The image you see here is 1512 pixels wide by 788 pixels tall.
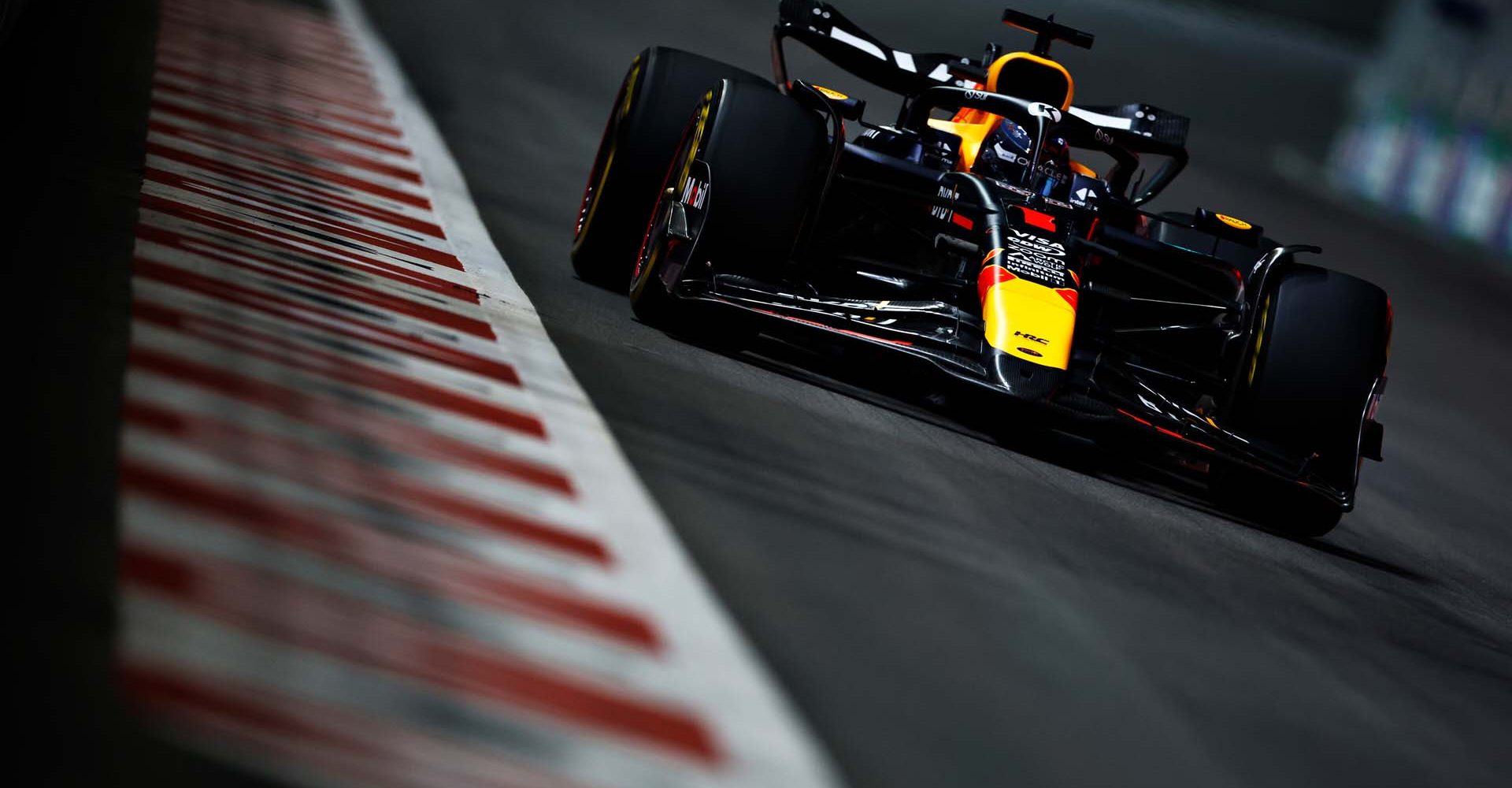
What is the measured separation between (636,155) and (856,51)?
1.23m

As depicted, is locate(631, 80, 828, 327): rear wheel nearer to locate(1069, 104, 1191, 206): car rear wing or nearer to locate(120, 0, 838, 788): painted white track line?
locate(120, 0, 838, 788): painted white track line

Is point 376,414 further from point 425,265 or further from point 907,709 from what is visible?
point 425,265

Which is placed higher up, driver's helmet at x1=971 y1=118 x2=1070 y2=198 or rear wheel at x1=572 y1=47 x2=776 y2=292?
driver's helmet at x1=971 y1=118 x2=1070 y2=198

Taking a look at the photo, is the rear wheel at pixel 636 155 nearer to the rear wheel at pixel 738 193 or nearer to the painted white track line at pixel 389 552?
the rear wheel at pixel 738 193

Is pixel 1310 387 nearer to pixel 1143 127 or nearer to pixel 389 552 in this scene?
pixel 1143 127

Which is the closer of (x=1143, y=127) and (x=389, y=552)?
(x=389, y=552)

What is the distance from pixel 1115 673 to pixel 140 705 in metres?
2.22

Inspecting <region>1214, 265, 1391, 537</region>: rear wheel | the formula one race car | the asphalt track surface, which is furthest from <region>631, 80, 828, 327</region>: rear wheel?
<region>1214, 265, 1391, 537</region>: rear wheel

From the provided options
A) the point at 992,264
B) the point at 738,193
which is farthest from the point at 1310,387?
the point at 738,193

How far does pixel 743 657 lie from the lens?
11.4ft

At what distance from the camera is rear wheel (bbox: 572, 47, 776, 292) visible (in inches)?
319

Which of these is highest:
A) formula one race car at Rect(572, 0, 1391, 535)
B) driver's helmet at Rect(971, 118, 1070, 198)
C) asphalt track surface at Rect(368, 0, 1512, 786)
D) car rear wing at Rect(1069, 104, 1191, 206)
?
car rear wing at Rect(1069, 104, 1191, 206)

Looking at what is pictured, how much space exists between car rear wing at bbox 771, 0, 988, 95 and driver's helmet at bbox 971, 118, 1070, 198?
33 cm

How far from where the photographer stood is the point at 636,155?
319 inches
